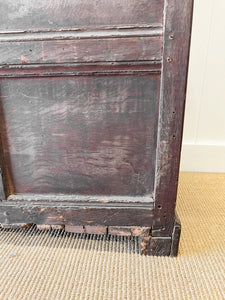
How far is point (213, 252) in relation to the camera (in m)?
0.88

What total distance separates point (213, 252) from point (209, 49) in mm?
1104

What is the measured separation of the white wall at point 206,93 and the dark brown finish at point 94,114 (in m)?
0.84

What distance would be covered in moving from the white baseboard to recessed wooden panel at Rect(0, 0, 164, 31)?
1.06 m

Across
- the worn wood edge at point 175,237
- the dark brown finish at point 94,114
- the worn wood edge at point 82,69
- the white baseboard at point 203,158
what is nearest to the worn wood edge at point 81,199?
the dark brown finish at point 94,114

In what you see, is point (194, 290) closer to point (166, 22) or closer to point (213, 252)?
point (213, 252)

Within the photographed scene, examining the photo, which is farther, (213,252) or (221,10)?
(221,10)

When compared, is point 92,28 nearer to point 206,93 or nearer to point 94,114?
point 94,114

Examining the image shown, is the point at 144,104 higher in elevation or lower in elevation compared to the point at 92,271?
higher

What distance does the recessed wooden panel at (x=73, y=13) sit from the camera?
65 cm

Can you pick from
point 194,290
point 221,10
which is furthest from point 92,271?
point 221,10

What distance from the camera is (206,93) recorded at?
147 centimetres

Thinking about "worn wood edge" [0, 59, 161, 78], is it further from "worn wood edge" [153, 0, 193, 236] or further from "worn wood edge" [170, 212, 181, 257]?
"worn wood edge" [170, 212, 181, 257]

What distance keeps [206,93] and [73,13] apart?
1.06m

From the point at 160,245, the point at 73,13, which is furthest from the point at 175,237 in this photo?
the point at 73,13
